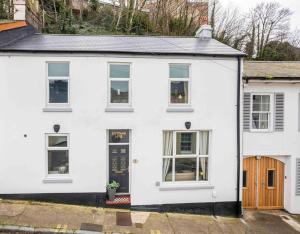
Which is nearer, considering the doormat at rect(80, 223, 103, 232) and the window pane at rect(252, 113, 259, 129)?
the doormat at rect(80, 223, 103, 232)

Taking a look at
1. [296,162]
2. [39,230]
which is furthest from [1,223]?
[296,162]

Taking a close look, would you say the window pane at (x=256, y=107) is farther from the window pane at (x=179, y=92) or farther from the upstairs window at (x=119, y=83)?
the upstairs window at (x=119, y=83)

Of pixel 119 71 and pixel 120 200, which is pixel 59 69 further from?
pixel 120 200

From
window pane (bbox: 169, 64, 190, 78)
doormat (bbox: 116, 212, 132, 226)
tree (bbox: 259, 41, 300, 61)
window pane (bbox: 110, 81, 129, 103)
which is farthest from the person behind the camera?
tree (bbox: 259, 41, 300, 61)

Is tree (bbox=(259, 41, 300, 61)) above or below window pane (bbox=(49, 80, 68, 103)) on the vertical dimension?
above

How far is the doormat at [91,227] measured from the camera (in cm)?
927

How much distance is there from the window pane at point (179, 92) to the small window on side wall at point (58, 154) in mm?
4326

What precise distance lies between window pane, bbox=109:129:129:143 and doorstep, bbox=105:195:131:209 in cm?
211

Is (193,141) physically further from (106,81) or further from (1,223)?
(1,223)

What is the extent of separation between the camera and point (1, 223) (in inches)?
346

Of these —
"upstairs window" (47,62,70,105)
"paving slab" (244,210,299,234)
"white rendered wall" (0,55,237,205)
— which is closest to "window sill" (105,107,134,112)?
"white rendered wall" (0,55,237,205)

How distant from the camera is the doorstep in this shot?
36.7ft

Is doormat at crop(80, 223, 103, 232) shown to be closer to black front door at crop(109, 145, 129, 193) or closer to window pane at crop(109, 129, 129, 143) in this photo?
black front door at crop(109, 145, 129, 193)

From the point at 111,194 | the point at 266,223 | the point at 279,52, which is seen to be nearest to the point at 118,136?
the point at 111,194
